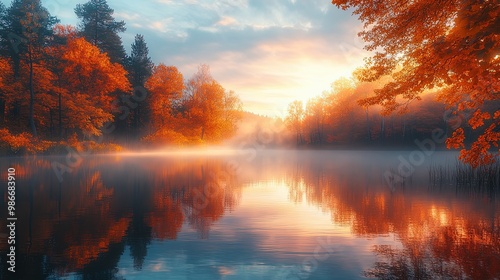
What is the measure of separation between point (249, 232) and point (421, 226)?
5299 mm

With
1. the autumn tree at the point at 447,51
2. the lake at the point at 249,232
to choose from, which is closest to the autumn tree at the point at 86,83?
the lake at the point at 249,232

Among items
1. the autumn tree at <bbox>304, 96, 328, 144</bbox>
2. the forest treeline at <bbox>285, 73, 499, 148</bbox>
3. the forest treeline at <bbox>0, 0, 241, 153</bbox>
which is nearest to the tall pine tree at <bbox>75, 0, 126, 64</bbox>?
the forest treeline at <bbox>0, 0, 241, 153</bbox>

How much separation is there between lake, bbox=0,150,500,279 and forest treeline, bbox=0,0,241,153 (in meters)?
33.5

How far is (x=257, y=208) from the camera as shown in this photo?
1705cm

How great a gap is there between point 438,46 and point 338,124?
96098 millimetres

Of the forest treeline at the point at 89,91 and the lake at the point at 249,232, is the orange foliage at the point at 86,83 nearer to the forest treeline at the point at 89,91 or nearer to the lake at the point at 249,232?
the forest treeline at the point at 89,91

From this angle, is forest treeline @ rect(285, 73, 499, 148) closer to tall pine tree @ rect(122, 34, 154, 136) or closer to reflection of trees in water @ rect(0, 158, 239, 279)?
tall pine tree @ rect(122, 34, 154, 136)

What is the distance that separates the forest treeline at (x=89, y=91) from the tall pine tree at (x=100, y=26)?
6.4 inches

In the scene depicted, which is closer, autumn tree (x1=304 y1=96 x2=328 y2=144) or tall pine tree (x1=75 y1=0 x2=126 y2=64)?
tall pine tree (x1=75 y1=0 x2=126 y2=64)

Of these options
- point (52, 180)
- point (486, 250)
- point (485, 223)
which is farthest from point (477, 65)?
point (52, 180)

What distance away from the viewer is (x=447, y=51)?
32.0ft

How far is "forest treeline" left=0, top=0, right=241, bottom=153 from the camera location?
2057 inches

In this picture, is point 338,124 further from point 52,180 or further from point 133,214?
point 133,214

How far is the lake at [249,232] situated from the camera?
28.8 ft
